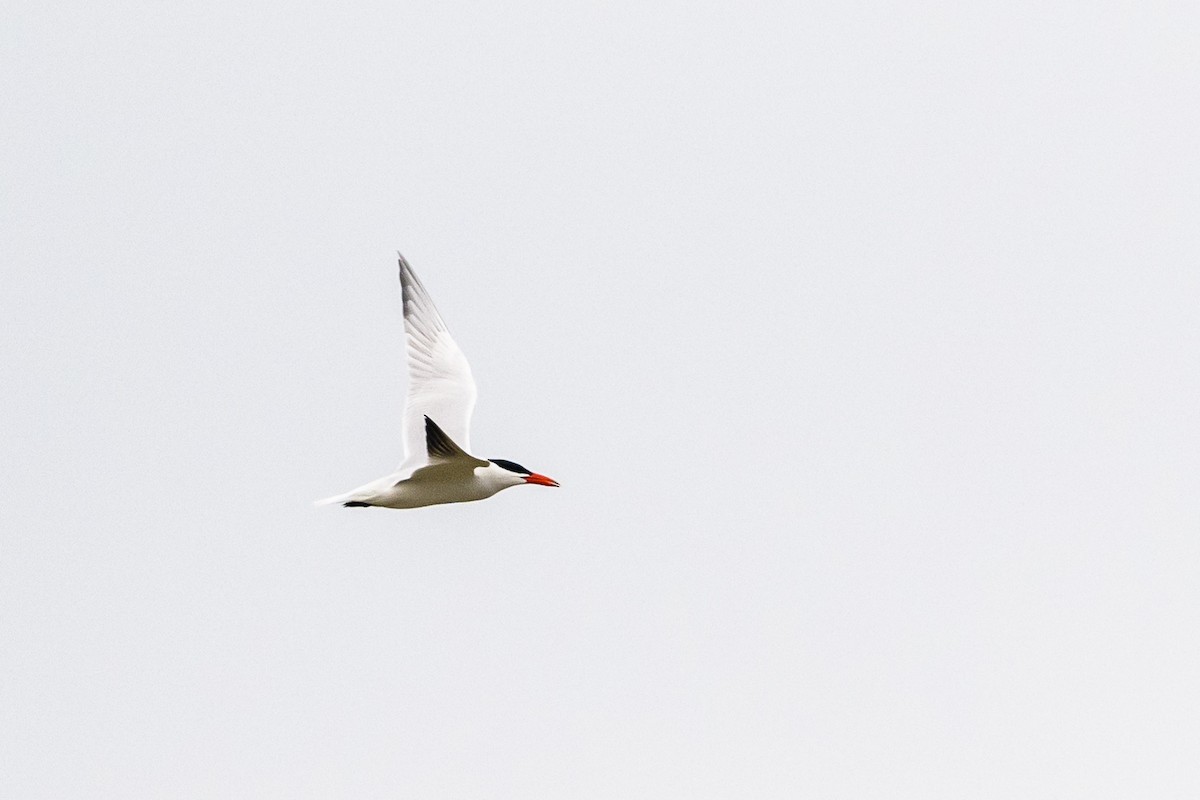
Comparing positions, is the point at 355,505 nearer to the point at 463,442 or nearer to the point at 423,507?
the point at 423,507

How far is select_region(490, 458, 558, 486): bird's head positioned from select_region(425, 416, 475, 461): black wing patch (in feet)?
3.59

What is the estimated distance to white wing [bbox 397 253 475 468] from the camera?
1750 cm

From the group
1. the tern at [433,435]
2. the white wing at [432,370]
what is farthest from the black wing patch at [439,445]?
the white wing at [432,370]

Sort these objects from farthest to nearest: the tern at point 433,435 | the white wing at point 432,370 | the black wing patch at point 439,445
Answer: the white wing at point 432,370 → the tern at point 433,435 → the black wing patch at point 439,445

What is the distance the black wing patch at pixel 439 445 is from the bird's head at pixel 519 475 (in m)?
1.09

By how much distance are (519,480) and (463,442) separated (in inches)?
64.1

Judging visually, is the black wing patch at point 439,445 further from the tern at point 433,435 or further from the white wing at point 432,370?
the white wing at point 432,370

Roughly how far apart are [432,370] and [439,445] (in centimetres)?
388

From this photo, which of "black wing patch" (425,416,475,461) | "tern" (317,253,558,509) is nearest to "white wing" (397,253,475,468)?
"tern" (317,253,558,509)

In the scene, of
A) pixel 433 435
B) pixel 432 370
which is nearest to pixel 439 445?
pixel 433 435

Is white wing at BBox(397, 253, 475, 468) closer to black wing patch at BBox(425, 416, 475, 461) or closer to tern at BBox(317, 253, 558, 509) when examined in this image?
tern at BBox(317, 253, 558, 509)

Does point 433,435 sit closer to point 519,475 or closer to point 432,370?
point 519,475

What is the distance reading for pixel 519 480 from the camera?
1566 cm

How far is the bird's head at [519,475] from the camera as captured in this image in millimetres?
15547
